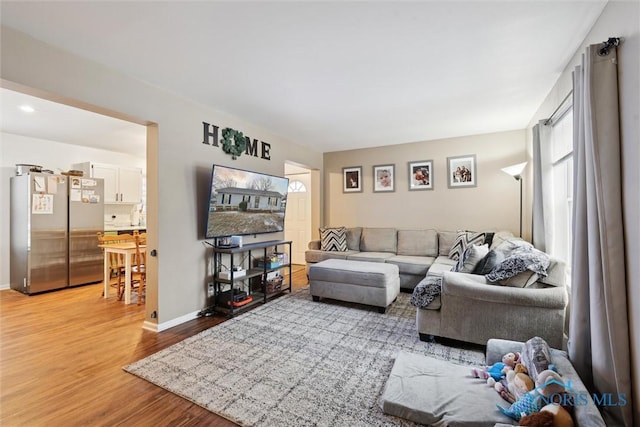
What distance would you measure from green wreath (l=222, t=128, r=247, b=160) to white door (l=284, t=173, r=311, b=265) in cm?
264

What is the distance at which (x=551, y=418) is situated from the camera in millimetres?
1156

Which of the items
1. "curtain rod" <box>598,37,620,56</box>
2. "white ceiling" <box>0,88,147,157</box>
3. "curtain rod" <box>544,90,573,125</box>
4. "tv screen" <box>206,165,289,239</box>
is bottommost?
"tv screen" <box>206,165,289,239</box>

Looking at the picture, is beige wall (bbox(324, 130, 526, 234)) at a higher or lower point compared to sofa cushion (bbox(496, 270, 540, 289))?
higher

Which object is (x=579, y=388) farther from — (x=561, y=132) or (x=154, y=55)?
(x=154, y=55)

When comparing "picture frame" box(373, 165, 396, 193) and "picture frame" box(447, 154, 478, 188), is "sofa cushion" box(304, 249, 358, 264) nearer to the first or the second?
"picture frame" box(373, 165, 396, 193)

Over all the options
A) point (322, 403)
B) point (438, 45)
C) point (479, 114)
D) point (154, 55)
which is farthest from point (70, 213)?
point (479, 114)

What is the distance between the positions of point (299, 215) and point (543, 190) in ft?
14.8

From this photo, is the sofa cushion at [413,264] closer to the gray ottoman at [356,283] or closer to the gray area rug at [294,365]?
the gray ottoman at [356,283]

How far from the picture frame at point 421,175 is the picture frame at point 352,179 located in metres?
1.01

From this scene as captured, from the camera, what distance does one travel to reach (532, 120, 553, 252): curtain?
3107mm

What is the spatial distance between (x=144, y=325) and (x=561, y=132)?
4.84 m

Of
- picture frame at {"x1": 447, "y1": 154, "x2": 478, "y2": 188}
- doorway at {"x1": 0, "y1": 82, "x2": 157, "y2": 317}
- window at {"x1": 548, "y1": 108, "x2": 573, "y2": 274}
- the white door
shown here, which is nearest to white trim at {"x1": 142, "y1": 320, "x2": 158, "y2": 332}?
doorway at {"x1": 0, "y1": 82, "x2": 157, "y2": 317}

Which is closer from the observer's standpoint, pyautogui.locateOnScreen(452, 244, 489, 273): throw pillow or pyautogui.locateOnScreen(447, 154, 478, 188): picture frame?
pyautogui.locateOnScreen(452, 244, 489, 273): throw pillow

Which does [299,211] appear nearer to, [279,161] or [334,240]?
[334,240]
